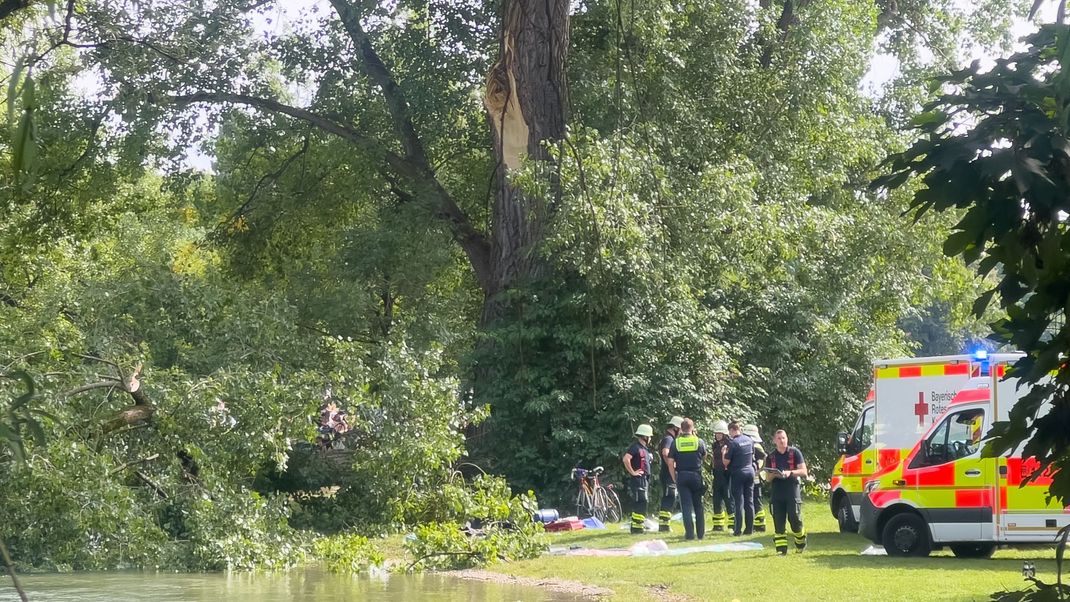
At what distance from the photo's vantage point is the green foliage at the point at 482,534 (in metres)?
16.2

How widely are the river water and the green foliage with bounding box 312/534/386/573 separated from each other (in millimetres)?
150

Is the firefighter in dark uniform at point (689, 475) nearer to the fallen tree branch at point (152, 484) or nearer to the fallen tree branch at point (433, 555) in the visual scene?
the fallen tree branch at point (433, 555)

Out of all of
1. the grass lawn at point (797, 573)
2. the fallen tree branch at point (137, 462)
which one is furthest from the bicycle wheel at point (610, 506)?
the fallen tree branch at point (137, 462)

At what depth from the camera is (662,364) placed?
23.4 metres

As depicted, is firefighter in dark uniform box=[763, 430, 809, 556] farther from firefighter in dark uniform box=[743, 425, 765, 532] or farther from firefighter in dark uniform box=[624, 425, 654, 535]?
firefighter in dark uniform box=[624, 425, 654, 535]

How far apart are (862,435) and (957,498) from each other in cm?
442

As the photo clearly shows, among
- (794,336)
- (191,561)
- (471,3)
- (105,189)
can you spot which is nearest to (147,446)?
(191,561)

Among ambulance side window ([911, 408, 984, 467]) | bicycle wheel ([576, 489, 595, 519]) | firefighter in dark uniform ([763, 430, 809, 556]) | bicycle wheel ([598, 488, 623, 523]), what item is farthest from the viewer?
bicycle wheel ([598, 488, 623, 523])

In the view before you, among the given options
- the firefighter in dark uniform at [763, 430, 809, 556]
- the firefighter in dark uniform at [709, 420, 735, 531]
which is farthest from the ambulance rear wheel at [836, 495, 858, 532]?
the firefighter in dark uniform at [763, 430, 809, 556]

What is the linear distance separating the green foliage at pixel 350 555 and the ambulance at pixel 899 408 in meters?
6.63

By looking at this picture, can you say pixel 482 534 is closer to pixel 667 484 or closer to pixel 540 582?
pixel 540 582

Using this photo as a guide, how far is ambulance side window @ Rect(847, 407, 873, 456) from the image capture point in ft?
66.7

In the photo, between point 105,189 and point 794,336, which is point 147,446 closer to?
point 105,189

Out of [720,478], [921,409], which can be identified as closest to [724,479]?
[720,478]
